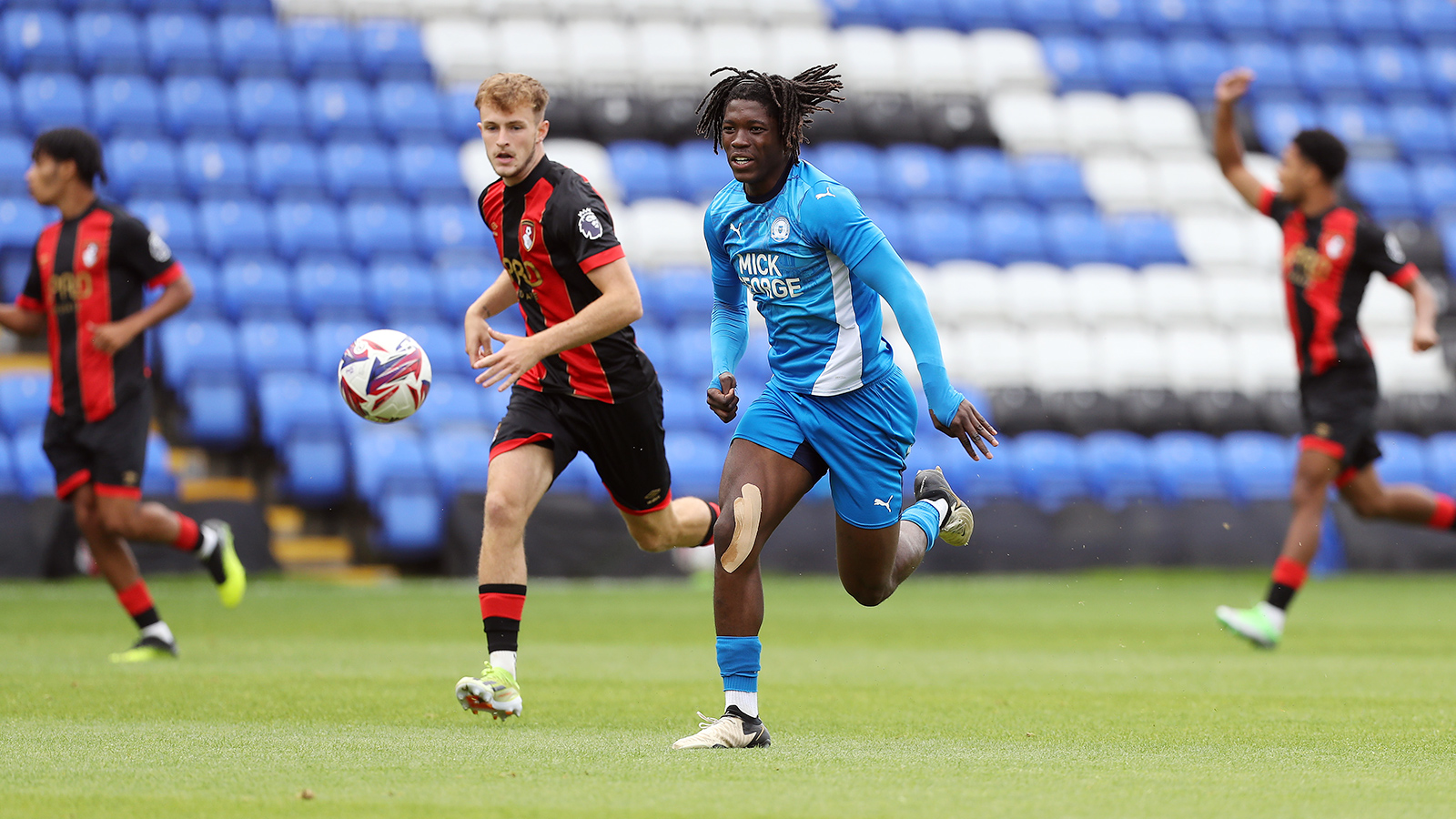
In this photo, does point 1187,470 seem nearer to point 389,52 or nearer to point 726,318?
point 389,52

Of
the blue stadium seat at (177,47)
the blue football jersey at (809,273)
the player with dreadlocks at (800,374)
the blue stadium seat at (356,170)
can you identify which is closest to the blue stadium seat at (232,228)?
the blue stadium seat at (356,170)

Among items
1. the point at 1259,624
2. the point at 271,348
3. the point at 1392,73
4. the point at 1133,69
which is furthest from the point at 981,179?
the point at 1259,624

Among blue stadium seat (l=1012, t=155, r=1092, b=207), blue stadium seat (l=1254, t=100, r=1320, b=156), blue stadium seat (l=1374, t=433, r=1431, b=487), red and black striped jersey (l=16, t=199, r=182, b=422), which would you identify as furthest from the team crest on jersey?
blue stadium seat (l=1254, t=100, r=1320, b=156)

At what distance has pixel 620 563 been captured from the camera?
44.1ft

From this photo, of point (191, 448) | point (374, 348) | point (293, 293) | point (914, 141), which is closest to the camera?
point (374, 348)

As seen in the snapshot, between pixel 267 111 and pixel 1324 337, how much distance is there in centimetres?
1105

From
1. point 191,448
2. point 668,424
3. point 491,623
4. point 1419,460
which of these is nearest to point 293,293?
point 191,448

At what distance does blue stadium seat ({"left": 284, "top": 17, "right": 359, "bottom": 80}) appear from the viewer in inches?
664

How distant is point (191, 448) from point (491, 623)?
8.76m

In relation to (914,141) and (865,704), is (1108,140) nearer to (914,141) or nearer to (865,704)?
(914,141)

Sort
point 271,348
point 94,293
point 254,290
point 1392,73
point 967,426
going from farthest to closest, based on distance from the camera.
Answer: point 1392,73
point 254,290
point 271,348
point 94,293
point 967,426

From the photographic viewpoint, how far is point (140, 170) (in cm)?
1497

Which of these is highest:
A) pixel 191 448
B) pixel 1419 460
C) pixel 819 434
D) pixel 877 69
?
pixel 877 69

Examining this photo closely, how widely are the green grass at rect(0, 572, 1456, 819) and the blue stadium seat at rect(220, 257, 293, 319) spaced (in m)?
3.79
